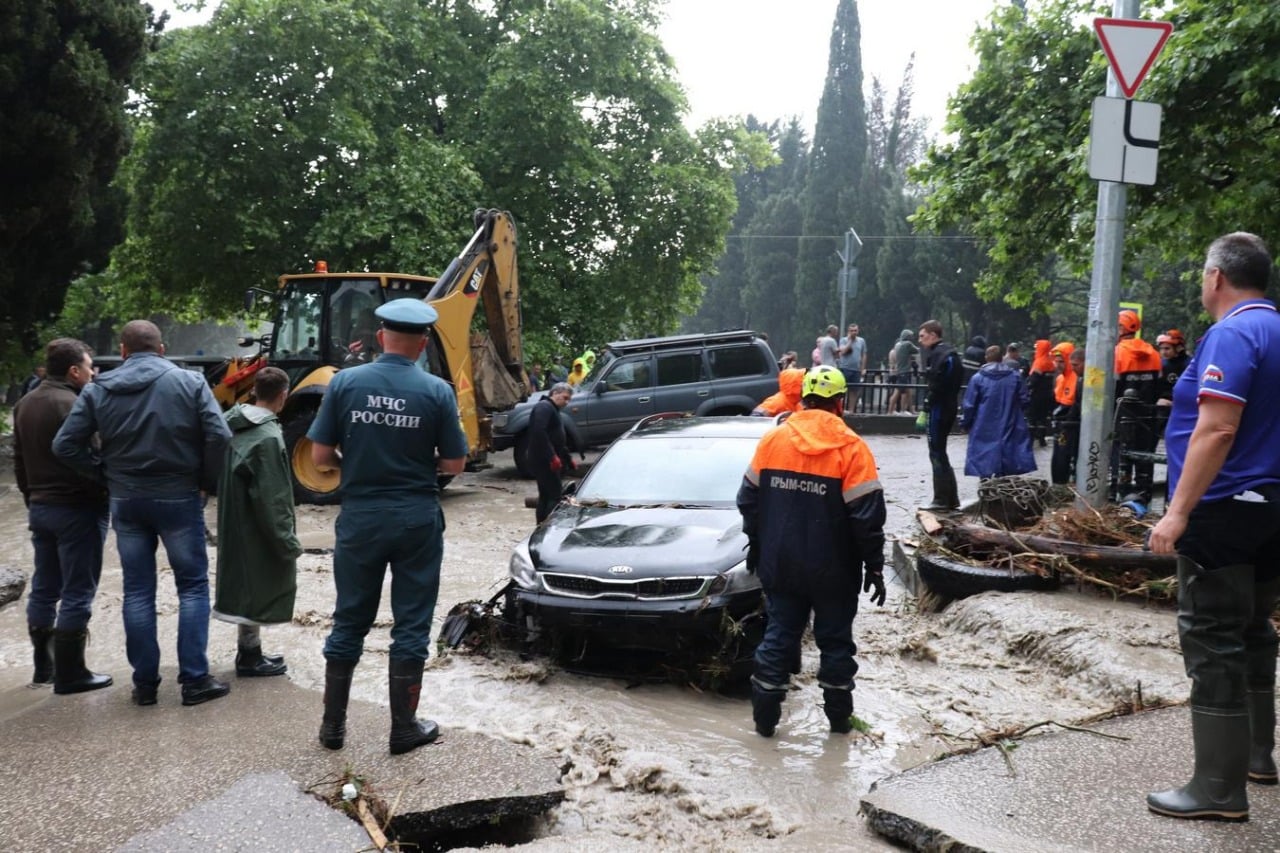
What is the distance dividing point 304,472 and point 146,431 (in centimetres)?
743

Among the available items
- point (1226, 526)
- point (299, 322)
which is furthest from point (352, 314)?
point (1226, 526)

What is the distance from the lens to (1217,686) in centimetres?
341

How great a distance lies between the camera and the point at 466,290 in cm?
1234

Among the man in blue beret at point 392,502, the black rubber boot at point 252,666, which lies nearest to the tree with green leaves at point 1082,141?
the man in blue beret at point 392,502

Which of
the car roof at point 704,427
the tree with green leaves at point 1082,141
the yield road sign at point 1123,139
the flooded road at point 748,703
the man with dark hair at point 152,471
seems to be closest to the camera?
the flooded road at point 748,703

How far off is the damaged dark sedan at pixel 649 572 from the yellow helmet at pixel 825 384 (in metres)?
1.15

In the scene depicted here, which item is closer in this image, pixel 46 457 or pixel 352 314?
pixel 46 457

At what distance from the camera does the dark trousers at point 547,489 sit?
30.7 ft

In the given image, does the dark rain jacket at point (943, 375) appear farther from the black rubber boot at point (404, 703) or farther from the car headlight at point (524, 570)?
the black rubber boot at point (404, 703)

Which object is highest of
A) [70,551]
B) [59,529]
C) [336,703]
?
[59,529]

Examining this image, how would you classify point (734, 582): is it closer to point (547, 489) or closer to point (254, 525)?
point (254, 525)

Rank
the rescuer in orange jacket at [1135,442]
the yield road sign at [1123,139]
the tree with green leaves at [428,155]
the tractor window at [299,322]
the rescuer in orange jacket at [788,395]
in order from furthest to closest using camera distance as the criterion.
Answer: the tree with green leaves at [428,155]
the tractor window at [299,322]
the rescuer in orange jacket at [788,395]
the rescuer in orange jacket at [1135,442]
the yield road sign at [1123,139]

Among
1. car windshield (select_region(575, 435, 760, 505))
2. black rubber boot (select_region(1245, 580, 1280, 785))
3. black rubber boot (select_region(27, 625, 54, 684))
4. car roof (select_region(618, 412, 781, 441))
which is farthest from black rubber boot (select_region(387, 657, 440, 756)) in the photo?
car roof (select_region(618, 412, 781, 441))

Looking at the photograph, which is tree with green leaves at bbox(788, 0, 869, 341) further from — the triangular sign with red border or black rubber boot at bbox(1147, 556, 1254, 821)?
black rubber boot at bbox(1147, 556, 1254, 821)
